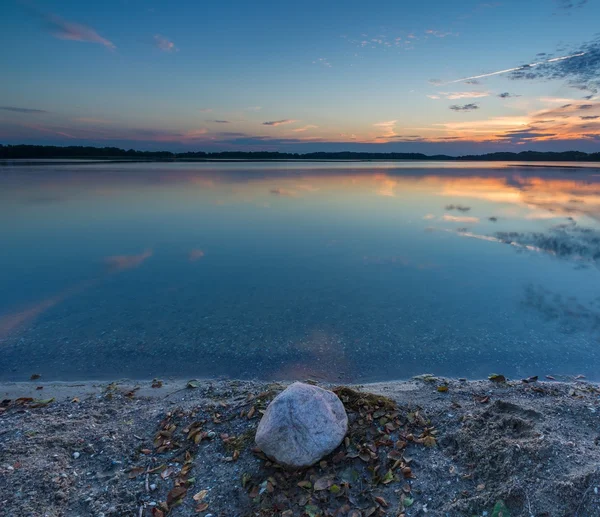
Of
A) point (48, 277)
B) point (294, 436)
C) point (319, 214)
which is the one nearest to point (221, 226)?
point (319, 214)

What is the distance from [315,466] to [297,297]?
4.62 metres

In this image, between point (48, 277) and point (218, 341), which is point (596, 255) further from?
point (48, 277)

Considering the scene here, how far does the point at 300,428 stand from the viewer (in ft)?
11.2

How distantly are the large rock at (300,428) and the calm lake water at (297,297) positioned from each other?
1.64 meters

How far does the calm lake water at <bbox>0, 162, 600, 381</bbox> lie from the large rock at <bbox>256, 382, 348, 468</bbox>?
1.64 meters

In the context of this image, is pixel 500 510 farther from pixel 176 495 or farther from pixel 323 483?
pixel 176 495

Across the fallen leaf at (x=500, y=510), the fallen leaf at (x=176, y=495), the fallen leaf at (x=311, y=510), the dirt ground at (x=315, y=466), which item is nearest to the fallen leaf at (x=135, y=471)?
the dirt ground at (x=315, y=466)

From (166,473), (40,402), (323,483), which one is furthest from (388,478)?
(40,402)

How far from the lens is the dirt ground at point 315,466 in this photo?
3.05m

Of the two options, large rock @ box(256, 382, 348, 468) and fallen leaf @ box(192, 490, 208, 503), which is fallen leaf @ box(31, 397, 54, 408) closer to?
fallen leaf @ box(192, 490, 208, 503)

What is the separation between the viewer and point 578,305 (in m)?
7.53

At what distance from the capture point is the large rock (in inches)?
132

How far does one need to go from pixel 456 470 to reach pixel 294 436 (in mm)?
1435

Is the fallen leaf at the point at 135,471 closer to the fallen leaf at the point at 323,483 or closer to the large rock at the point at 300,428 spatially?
the large rock at the point at 300,428
